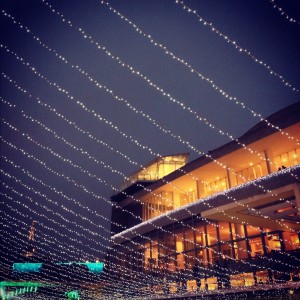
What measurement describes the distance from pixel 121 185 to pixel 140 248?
12.5 metres

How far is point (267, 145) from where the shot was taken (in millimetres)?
17375

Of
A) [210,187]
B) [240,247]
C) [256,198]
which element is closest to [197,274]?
[240,247]

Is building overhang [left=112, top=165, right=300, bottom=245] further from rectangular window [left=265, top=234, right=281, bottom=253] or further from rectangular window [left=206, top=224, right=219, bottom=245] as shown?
rectangular window [left=206, top=224, right=219, bottom=245]

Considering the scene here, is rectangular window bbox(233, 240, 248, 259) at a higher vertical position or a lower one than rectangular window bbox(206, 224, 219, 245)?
lower

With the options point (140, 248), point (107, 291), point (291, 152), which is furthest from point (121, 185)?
point (291, 152)

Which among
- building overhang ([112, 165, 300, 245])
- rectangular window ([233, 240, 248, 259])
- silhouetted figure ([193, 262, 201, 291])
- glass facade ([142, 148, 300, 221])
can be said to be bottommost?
silhouetted figure ([193, 262, 201, 291])

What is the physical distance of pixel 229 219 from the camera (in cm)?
1471

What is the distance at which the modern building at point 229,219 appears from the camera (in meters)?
13.4

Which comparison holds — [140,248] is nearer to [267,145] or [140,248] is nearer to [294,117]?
[267,145]

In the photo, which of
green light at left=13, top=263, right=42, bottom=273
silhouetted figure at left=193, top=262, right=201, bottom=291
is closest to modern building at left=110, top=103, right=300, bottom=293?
silhouetted figure at left=193, top=262, right=201, bottom=291

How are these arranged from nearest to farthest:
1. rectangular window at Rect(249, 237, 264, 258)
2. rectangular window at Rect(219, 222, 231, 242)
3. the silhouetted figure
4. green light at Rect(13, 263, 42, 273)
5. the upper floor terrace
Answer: the upper floor terrace, rectangular window at Rect(249, 237, 264, 258), the silhouetted figure, rectangular window at Rect(219, 222, 231, 242), green light at Rect(13, 263, 42, 273)

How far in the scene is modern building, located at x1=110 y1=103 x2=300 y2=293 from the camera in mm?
13438

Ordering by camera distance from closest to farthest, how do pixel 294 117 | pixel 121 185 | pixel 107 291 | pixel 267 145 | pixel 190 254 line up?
1. pixel 294 117
2. pixel 267 145
3. pixel 190 254
4. pixel 107 291
5. pixel 121 185

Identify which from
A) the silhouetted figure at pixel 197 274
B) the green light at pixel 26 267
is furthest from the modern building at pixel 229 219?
the green light at pixel 26 267
